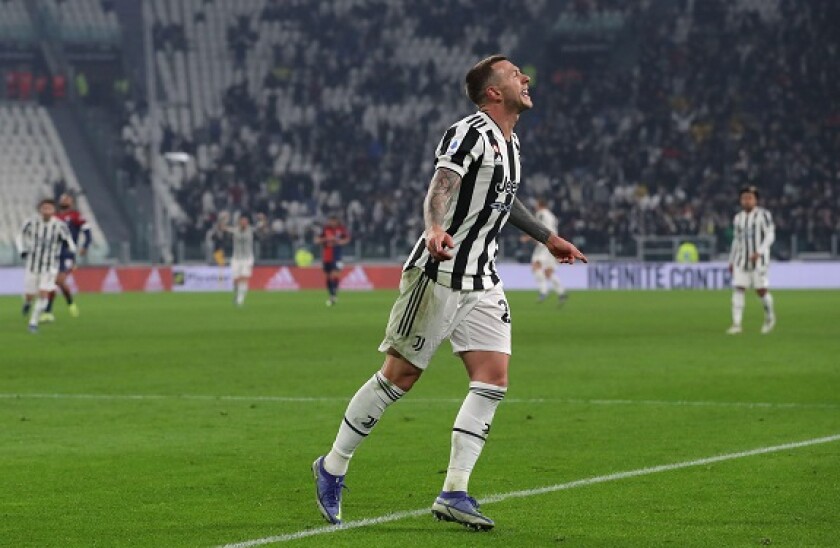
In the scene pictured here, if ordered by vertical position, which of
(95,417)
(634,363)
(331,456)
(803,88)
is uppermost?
(331,456)

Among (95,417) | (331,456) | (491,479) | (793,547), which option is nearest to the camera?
Result: (793,547)

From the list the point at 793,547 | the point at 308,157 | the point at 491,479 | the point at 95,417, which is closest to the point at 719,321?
the point at 95,417

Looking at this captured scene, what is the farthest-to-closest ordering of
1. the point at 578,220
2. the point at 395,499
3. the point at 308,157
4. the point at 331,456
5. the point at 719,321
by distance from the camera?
the point at 308,157, the point at 578,220, the point at 719,321, the point at 395,499, the point at 331,456

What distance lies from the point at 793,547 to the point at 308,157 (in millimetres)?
51104

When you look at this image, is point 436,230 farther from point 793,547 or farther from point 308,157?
point 308,157

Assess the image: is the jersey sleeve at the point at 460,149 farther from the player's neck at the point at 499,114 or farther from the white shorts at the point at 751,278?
the white shorts at the point at 751,278

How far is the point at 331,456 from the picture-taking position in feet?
26.2

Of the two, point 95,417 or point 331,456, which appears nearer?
point 331,456

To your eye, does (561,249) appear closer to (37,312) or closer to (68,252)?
(37,312)

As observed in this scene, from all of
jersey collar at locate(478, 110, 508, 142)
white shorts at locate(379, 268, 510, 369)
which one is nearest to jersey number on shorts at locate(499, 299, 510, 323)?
white shorts at locate(379, 268, 510, 369)

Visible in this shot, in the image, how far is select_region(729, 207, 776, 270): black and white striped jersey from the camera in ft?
82.6

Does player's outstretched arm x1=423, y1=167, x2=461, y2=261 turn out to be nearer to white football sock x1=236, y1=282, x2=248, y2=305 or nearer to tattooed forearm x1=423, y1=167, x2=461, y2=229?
tattooed forearm x1=423, y1=167, x2=461, y2=229

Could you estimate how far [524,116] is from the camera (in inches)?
2239

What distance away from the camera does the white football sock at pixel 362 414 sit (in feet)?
25.7
